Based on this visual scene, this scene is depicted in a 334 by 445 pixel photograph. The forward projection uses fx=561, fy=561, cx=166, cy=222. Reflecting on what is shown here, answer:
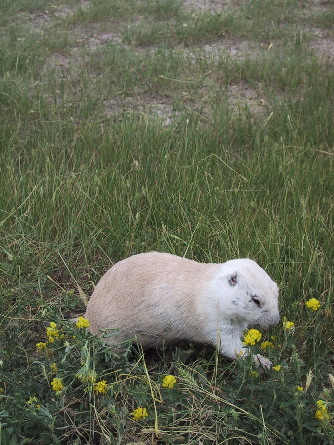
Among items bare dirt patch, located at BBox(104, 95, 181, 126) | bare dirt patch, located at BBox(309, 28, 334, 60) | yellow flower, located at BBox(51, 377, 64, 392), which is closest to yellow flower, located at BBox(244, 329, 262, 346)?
yellow flower, located at BBox(51, 377, 64, 392)

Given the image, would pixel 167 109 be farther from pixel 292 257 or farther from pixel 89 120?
pixel 292 257

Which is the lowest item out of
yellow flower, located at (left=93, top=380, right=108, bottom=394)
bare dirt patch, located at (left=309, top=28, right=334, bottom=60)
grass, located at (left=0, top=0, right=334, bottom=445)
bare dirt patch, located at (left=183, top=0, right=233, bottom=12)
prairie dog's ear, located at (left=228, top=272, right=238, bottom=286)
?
bare dirt patch, located at (left=309, top=28, right=334, bottom=60)

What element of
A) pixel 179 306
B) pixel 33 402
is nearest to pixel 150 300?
pixel 179 306

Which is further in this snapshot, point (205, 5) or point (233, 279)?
point (205, 5)

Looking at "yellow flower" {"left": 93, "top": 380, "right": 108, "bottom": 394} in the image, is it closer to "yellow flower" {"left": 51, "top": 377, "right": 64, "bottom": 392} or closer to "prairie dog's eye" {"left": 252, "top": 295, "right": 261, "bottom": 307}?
"yellow flower" {"left": 51, "top": 377, "right": 64, "bottom": 392}

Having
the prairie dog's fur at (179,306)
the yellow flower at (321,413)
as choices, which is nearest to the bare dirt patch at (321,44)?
the prairie dog's fur at (179,306)

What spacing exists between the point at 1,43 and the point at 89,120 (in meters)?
2.04

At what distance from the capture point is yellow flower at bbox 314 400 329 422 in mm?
1702

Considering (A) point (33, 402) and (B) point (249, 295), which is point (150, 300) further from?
(A) point (33, 402)

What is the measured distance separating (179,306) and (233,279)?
0.83 feet

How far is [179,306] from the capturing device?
222cm

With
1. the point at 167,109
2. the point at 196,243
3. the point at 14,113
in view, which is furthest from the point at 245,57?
the point at 196,243

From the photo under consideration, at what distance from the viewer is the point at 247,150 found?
411 cm

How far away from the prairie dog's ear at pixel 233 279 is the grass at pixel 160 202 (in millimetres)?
297
